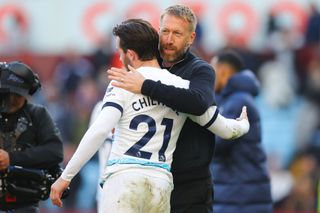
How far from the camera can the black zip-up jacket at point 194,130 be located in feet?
23.4

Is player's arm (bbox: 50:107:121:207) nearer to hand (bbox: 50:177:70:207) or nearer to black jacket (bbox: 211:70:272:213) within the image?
hand (bbox: 50:177:70:207)

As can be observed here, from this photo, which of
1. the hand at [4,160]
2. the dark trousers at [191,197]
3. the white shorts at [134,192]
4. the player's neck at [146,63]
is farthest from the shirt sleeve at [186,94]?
the hand at [4,160]

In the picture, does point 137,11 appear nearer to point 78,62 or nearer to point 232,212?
point 78,62

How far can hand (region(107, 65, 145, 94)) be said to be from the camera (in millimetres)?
7020

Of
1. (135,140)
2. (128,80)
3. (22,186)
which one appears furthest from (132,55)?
(22,186)

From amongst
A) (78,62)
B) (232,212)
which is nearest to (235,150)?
(232,212)

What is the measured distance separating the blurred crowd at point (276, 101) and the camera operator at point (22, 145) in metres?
8.45

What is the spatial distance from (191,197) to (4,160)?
52.6 inches

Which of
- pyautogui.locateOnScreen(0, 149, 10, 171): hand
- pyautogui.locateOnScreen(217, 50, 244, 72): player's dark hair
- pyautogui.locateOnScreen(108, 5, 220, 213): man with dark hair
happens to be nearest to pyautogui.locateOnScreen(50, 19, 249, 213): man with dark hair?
pyautogui.locateOnScreen(108, 5, 220, 213): man with dark hair

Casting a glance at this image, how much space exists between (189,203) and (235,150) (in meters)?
2.21

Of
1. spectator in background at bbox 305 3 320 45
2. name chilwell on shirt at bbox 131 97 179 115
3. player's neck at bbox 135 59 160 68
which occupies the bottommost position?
name chilwell on shirt at bbox 131 97 179 115

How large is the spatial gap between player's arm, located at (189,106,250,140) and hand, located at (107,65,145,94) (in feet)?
1.60

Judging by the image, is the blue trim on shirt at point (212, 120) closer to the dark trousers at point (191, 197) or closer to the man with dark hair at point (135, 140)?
the man with dark hair at point (135, 140)

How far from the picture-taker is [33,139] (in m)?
8.02
